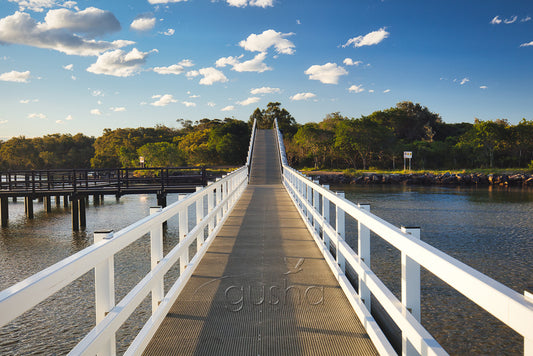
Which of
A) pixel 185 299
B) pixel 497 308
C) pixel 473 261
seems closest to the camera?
pixel 497 308

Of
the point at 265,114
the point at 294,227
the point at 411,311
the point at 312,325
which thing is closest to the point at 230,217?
the point at 294,227

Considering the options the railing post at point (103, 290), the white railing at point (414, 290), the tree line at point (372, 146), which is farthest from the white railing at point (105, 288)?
the tree line at point (372, 146)

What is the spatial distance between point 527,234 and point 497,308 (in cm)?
1475

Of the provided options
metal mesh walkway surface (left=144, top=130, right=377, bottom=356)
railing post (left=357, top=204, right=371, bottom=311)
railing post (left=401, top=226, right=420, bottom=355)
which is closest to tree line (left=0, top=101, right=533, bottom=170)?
metal mesh walkway surface (left=144, top=130, right=377, bottom=356)

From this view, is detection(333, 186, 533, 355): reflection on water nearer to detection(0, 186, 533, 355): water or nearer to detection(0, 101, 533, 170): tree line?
detection(0, 186, 533, 355): water

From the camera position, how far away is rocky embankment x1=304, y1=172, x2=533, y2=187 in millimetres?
37844

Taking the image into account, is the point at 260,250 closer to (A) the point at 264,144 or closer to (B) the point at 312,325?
(B) the point at 312,325

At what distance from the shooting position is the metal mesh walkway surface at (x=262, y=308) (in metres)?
3.36

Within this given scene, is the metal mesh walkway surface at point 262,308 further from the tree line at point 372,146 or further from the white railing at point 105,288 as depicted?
the tree line at point 372,146

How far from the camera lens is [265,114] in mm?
85875

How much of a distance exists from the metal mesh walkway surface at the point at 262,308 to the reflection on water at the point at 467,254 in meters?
2.60

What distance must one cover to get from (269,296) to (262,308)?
364 millimetres

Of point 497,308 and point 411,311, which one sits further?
point 411,311

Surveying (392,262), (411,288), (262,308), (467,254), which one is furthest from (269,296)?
(467,254)
